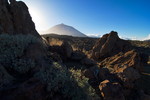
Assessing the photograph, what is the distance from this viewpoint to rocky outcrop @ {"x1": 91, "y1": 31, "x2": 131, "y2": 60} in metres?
15.2

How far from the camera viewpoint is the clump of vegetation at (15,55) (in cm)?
413

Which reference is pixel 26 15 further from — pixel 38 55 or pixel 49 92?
pixel 49 92

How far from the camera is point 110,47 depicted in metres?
15.4

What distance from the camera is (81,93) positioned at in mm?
4234

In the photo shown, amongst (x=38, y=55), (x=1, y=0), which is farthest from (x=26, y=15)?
(x=38, y=55)

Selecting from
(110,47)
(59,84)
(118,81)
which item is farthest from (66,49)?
(110,47)

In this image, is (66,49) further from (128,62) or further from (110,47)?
(110,47)

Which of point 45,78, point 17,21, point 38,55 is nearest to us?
point 45,78

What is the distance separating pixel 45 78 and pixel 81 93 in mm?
1259

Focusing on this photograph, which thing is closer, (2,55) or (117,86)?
(2,55)

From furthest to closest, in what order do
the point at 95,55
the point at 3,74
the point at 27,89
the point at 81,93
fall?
1. the point at 95,55
2. the point at 81,93
3. the point at 3,74
4. the point at 27,89

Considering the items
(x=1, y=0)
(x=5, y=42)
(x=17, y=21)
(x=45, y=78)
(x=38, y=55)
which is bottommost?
(x=45, y=78)

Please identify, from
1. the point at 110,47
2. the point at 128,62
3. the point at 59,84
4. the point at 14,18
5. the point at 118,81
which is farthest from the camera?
the point at 110,47

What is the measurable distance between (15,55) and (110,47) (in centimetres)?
1259
